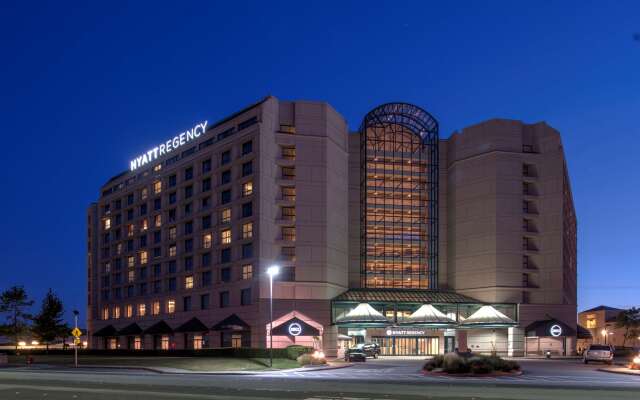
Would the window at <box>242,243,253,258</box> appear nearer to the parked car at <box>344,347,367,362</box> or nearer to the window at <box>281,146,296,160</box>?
the window at <box>281,146,296,160</box>

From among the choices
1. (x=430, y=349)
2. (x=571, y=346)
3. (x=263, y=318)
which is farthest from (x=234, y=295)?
(x=571, y=346)

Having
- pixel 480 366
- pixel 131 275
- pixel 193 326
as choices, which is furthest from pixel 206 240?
pixel 480 366

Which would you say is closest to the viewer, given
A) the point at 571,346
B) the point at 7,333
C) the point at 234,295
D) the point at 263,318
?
the point at 263,318

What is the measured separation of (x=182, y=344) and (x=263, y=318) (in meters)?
21.5

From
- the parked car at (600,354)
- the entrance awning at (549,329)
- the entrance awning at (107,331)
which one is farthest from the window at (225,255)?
the parked car at (600,354)

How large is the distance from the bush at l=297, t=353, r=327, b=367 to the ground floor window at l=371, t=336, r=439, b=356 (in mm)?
30469

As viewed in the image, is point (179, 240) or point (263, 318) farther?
point (179, 240)

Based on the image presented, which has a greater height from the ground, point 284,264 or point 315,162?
point 315,162

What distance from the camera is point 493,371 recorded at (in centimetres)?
4400

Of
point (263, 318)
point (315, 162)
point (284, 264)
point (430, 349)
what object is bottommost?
point (430, 349)

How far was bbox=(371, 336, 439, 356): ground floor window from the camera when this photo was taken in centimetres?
9219

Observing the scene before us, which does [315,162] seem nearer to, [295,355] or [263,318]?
[263,318]

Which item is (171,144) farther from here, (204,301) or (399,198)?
(399,198)

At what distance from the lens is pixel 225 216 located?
90812mm
